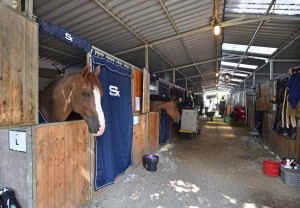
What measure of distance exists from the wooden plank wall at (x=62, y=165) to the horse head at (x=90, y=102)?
38 centimetres

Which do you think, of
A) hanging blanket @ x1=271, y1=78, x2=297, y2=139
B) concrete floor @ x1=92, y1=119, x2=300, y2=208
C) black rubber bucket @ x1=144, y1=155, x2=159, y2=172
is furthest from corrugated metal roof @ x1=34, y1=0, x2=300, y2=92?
concrete floor @ x1=92, y1=119, x2=300, y2=208

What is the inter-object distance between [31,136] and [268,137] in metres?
6.77

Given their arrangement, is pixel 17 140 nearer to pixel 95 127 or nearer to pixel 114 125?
pixel 95 127

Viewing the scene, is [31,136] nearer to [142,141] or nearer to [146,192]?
[146,192]

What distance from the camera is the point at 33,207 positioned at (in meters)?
1.64

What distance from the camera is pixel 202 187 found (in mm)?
3059

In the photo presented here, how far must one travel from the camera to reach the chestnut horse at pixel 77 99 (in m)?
1.86

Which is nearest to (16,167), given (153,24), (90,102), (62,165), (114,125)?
(62,165)

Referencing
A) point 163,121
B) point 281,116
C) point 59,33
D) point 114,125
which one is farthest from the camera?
point 163,121

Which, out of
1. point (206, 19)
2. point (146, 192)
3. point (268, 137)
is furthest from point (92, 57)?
point (268, 137)

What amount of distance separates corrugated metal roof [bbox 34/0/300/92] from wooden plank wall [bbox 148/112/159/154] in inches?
81.2

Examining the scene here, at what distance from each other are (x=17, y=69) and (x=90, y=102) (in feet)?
2.34

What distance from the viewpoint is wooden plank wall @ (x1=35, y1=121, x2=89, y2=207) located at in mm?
1730

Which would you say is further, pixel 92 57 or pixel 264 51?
pixel 264 51
